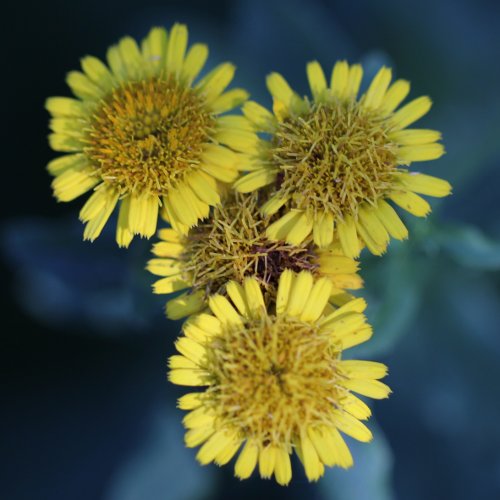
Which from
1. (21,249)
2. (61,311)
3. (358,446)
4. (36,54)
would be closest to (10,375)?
(61,311)

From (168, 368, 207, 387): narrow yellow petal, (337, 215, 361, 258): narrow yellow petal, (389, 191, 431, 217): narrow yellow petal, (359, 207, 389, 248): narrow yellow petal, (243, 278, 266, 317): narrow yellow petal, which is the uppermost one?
(389, 191, 431, 217): narrow yellow petal

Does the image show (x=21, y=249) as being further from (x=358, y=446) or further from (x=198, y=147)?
(x=358, y=446)

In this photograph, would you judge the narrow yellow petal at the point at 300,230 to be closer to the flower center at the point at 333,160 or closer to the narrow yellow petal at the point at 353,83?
the flower center at the point at 333,160

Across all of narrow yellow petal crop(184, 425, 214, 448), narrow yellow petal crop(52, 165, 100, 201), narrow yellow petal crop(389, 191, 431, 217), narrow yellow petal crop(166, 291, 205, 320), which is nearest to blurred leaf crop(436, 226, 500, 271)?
narrow yellow petal crop(389, 191, 431, 217)

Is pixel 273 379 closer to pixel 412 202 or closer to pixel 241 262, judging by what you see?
pixel 241 262

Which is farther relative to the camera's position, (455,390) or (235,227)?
(455,390)

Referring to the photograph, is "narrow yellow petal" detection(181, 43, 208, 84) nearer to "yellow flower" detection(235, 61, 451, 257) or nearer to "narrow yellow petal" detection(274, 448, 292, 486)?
"yellow flower" detection(235, 61, 451, 257)

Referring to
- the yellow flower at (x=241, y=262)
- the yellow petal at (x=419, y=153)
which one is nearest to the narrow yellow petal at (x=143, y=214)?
the yellow flower at (x=241, y=262)
